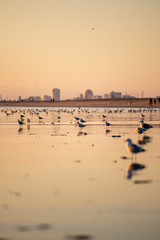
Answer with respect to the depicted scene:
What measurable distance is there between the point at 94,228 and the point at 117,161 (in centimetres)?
765

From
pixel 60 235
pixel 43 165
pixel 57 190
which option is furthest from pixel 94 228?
pixel 43 165

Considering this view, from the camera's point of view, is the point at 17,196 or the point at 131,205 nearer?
the point at 131,205

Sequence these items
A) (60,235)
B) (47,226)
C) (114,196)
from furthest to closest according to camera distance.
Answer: (114,196) < (47,226) < (60,235)

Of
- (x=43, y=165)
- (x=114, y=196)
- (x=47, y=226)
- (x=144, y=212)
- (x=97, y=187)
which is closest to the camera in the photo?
(x=47, y=226)

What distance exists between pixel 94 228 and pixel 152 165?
7.26 meters

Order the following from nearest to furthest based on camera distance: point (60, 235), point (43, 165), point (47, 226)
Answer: point (60, 235), point (47, 226), point (43, 165)

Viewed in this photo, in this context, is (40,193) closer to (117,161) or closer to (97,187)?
(97,187)

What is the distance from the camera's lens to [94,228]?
7355 mm

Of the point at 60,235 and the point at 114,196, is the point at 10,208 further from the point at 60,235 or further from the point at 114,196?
the point at 114,196

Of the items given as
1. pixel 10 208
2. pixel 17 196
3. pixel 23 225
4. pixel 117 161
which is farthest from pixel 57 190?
pixel 117 161

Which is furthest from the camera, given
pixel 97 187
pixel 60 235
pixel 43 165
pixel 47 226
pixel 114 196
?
pixel 43 165

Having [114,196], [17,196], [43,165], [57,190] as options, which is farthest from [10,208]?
[43,165]

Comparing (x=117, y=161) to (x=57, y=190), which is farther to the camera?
(x=117, y=161)

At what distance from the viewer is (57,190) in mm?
10242
